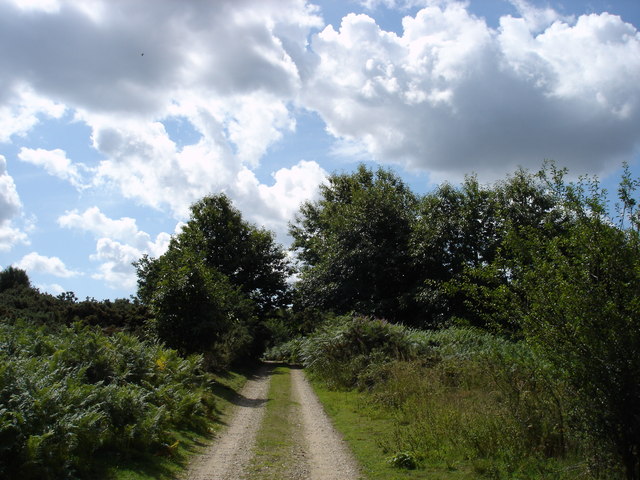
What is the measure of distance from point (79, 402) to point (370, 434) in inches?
254

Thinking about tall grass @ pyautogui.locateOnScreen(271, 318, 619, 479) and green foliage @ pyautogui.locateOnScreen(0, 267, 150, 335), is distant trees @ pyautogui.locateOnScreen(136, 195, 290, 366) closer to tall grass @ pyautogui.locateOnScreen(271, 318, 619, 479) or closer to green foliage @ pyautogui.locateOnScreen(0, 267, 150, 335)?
green foliage @ pyautogui.locateOnScreen(0, 267, 150, 335)

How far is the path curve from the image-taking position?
358 inches

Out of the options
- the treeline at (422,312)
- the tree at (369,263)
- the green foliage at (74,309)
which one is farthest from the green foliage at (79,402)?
the tree at (369,263)

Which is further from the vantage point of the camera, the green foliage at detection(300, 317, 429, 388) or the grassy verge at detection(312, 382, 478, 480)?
the green foliage at detection(300, 317, 429, 388)

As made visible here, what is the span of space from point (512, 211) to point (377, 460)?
22.1m

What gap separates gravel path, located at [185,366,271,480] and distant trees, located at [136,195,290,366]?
425 centimetres

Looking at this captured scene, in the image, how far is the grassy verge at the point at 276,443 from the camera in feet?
30.0

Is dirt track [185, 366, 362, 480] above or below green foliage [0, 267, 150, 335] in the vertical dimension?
below

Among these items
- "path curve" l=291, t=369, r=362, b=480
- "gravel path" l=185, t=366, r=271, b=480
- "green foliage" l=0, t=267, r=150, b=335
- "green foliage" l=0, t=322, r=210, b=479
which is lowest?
"gravel path" l=185, t=366, r=271, b=480

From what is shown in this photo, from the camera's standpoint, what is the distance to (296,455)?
10328 millimetres

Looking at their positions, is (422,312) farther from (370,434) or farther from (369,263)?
(370,434)

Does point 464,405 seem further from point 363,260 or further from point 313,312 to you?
point 313,312

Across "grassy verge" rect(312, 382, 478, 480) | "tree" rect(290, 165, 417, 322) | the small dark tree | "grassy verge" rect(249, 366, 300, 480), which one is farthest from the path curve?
"tree" rect(290, 165, 417, 322)

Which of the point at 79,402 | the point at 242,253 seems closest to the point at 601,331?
the point at 79,402
